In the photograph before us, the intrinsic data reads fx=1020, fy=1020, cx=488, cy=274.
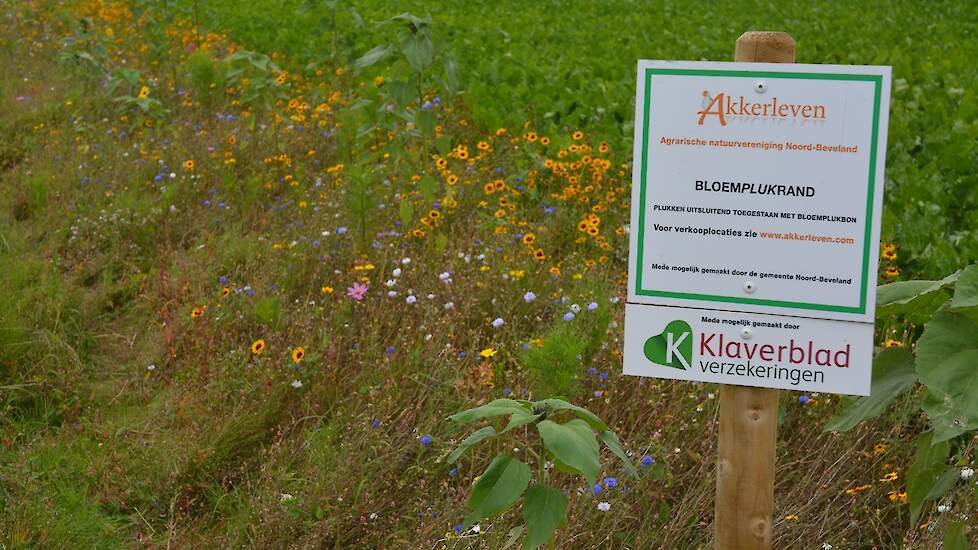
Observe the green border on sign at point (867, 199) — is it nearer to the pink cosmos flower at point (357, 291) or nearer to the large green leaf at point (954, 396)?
the large green leaf at point (954, 396)

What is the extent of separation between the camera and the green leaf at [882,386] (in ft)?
6.00

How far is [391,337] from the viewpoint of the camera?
11.7 ft

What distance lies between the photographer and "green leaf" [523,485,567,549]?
189 cm

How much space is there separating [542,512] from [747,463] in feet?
1.39

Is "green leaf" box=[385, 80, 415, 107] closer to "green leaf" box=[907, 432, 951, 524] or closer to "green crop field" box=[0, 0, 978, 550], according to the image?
"green crop field" box=[0, 0, 978, 550]

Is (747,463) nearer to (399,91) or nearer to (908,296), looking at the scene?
(908,296)

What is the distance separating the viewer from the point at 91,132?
6086 mm

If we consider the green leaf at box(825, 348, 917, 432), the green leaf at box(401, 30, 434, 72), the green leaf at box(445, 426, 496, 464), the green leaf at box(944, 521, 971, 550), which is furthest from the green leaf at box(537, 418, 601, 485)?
the green leaf at box(401, 30, 434, 72)

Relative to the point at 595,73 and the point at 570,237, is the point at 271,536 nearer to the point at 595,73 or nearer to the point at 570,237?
the point at 570,237

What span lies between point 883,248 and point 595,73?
489 cm

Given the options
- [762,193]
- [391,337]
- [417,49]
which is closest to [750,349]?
[762,193]

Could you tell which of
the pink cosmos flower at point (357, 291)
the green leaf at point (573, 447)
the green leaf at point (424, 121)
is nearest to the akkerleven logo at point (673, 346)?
the green leaf at point (573, 447)

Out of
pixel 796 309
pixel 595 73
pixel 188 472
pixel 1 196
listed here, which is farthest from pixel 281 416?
pixel 595 73

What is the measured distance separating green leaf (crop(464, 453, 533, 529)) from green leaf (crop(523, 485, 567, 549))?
64 millimetres
